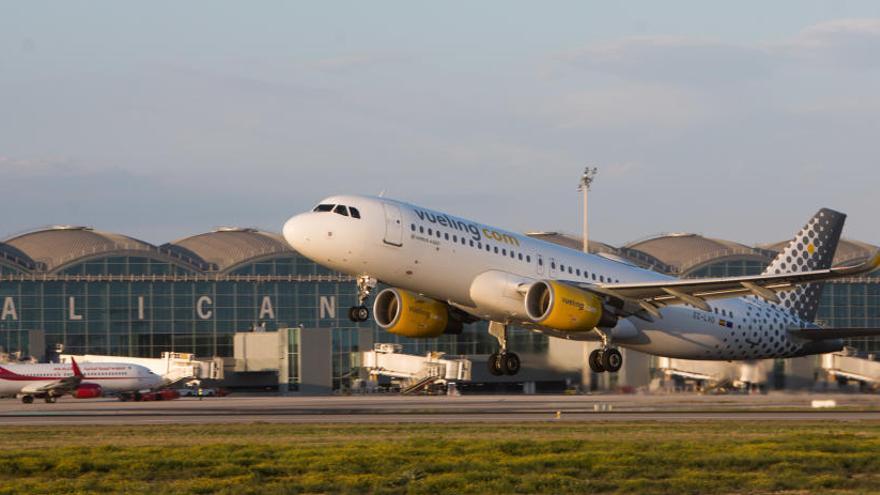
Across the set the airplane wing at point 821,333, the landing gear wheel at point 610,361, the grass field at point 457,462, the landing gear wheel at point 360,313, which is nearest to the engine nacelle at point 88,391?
the grass field at point 457,462

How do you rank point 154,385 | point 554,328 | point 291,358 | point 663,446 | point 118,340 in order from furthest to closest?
point 118,340, point 291,358, point 154,385, point 554,328, point 663,446

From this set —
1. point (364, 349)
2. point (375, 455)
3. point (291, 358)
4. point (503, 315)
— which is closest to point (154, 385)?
point (291, 358)

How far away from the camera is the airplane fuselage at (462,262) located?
45.9m

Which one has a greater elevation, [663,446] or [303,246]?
[303,246]

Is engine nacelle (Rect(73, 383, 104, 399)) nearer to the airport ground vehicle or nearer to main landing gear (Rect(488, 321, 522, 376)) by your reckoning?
the airport ground vehicle

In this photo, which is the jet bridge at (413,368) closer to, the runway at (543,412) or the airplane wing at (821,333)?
the runway at (543,412)

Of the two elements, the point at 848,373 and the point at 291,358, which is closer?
the point at 848,373

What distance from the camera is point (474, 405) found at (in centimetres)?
8094

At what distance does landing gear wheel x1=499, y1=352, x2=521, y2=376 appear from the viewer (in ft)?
173

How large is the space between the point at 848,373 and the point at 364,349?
61197mm

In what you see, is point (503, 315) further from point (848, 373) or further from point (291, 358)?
point (291, 358)

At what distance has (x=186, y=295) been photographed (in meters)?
137

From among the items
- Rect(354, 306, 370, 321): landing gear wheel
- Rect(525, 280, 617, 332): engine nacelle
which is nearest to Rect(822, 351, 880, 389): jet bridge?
Rect(525, 280, 617, 332): engine nacelle

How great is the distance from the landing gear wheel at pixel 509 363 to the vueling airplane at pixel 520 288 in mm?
40
